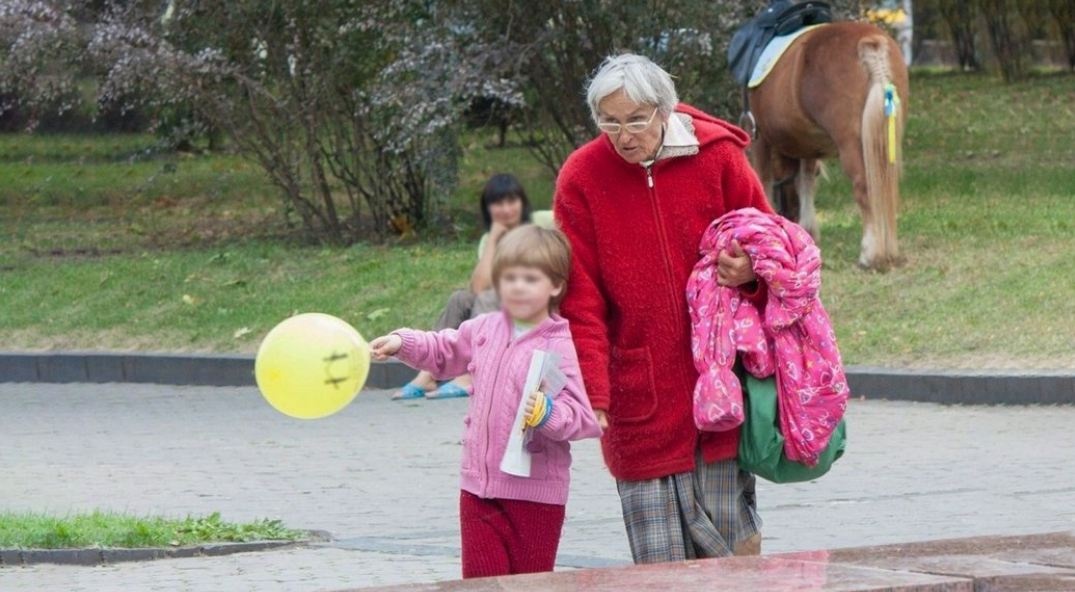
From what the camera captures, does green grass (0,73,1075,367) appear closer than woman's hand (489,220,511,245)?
No

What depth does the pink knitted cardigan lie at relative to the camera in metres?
4.96

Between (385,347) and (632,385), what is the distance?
66 cm

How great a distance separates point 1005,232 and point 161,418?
6664 mm

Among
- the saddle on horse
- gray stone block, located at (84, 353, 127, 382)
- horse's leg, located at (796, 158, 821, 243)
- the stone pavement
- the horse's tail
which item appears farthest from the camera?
the saddle on horse

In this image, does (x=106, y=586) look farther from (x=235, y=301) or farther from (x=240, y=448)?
(x=235, y=301)

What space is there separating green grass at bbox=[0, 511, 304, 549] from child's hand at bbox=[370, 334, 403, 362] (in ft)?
8.81

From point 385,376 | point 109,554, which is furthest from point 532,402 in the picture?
point 385,376

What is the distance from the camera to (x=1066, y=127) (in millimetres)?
23297

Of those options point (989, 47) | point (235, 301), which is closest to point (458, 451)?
point (235, 301)

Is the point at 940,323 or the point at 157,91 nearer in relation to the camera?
the point at 940,323

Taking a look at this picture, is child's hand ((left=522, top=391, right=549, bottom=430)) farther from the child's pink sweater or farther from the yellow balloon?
the yellow balloon

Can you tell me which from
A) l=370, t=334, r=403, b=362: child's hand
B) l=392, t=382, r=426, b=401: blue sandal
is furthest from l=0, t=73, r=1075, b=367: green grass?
l=370, t=334, r=403, b=362: child's hand

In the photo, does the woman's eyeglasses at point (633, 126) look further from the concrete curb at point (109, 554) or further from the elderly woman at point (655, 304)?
the concrete curb at point (109, 554)

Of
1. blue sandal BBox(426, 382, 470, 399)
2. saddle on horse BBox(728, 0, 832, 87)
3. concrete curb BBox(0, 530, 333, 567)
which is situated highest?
saddle on horse BBox(728, 0, 832, 87)
